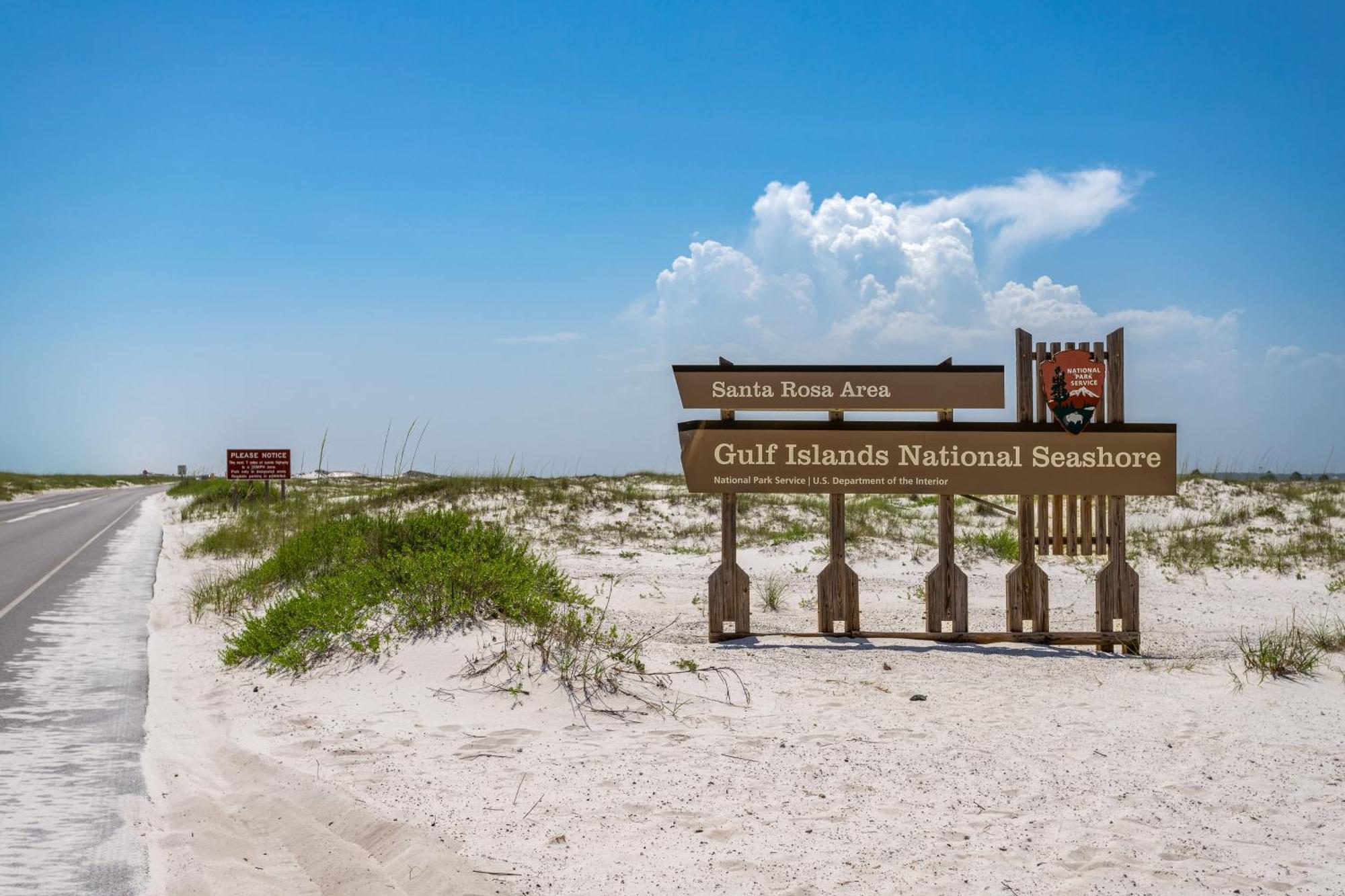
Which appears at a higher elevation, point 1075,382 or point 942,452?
point 1075,382

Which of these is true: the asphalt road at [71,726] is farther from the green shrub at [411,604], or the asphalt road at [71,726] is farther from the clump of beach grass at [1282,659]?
the clump of beach grass at [1282,659]

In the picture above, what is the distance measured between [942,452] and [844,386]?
3.84ft

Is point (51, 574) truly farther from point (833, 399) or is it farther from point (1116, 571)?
point (1116, 571)

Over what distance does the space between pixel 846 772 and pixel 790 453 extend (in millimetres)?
4386

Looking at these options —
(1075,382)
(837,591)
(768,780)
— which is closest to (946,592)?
(837,591)

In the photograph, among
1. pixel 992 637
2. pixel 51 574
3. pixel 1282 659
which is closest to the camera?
pixel 1282 659

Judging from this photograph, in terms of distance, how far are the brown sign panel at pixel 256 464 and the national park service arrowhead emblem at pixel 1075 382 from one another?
30252 mm

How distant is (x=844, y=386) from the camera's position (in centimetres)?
928

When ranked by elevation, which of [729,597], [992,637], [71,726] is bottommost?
[71,726]

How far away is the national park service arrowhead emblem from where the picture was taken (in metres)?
9.27

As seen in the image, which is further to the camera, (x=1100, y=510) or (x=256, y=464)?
(x=256, y=464)

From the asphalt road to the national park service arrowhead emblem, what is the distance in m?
8.30

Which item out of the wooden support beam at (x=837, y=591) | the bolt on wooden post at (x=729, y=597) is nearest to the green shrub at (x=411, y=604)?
the bolt on wooden post at (x=729, y=597)

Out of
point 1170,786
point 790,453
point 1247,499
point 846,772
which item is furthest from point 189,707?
point 1247,499
